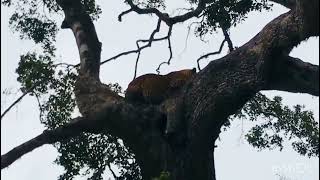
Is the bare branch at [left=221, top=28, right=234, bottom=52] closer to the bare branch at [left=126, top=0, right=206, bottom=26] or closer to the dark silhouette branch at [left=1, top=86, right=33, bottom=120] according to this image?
the bare branch at [left=126, top=0, right=206, bottom=26]

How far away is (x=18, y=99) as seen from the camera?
6305 mm

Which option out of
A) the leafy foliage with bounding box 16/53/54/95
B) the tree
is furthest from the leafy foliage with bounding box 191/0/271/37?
the leafy foliage with bounding box 16/53/54/95

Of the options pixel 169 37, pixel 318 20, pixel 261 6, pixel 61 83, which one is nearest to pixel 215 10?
pixel 261 6

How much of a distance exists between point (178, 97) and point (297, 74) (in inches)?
59.2

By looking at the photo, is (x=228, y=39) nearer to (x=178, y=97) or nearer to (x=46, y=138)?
(x=178, y=97)

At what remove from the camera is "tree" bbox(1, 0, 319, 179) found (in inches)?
227

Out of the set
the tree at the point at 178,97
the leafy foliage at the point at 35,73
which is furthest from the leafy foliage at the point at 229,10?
the leafy foliage at the point at 35,73

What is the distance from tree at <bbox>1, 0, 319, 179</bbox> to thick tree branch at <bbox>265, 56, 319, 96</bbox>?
A: 0.01 metres

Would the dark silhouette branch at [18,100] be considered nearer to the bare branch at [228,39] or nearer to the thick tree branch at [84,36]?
the thick tree branch at [84,36]

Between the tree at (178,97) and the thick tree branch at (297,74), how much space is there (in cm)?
1

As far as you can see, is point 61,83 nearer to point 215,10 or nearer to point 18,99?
point 18,99

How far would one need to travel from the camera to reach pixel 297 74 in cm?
584

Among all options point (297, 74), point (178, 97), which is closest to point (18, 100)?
point (178, 97)

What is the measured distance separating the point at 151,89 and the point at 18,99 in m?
1.71
